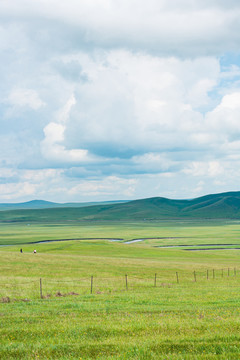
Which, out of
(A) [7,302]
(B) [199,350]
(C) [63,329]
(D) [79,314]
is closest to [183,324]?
(B) [199,350]

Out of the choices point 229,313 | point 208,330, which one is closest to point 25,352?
point 208,330

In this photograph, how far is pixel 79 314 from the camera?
18938 mm

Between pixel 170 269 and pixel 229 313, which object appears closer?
pixel 229 313

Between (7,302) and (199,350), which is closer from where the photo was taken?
(199,350)

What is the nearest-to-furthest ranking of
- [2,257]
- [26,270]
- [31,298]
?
[31,298], [26,270], [2,257]

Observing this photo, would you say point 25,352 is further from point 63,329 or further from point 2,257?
point 2,257

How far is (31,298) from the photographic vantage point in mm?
29234

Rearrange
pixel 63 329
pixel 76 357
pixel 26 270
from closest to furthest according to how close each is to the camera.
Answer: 1. pixel 76 357
2. pixel 63 329
3. pixel 26 270

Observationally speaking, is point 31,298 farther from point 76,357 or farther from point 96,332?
point 76,357

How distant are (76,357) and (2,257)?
59616mm

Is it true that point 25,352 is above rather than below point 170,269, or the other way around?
above

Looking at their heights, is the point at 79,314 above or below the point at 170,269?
above

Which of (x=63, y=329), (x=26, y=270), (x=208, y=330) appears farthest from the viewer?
(x=26, y=270)

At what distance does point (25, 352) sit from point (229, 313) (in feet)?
35.5
